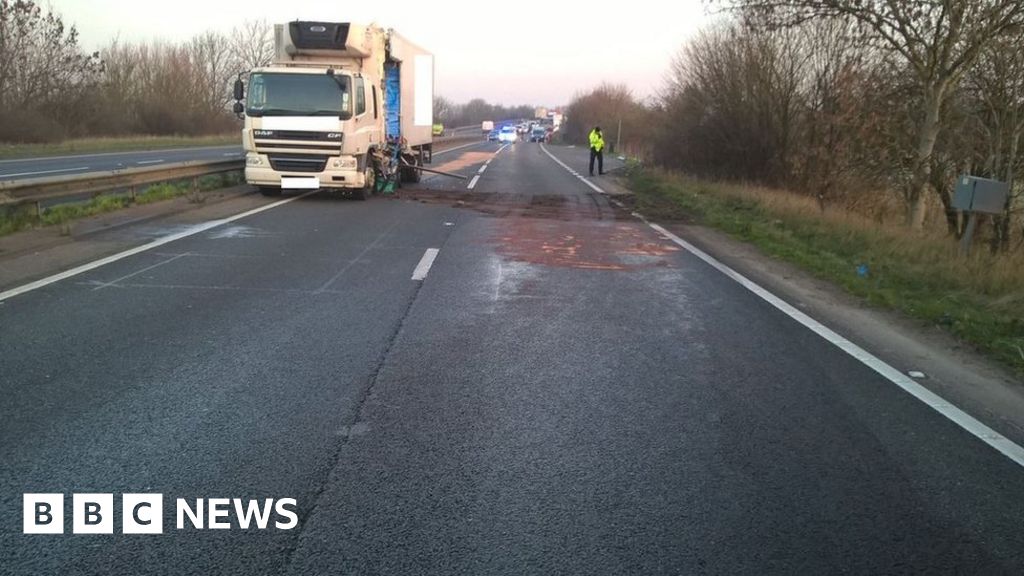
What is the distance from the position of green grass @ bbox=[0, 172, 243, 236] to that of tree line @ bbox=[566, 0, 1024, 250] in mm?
12276

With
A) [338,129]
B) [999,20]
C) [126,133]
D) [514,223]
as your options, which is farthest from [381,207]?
[126,133]

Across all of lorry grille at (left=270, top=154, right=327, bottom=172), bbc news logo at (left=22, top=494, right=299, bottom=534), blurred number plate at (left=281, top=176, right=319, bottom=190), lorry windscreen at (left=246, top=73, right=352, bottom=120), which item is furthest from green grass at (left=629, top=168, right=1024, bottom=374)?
blurred number plate at (left=281, top=176, right=319, bottom=190)

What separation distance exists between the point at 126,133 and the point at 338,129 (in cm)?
4584

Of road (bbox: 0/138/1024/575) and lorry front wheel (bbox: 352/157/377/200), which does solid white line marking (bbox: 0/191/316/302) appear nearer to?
road (bbox: 0/138/1024/575)

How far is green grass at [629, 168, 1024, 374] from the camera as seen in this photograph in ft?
24.8

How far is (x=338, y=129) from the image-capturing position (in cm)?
1611

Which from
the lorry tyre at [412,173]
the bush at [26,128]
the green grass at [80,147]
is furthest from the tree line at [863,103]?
the bush at [26,128]

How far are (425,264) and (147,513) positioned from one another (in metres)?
6.62

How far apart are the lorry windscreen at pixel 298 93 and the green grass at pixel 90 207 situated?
247 centimetres

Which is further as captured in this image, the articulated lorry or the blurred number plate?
the blurred number plate

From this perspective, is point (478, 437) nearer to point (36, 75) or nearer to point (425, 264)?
point (425, 264)

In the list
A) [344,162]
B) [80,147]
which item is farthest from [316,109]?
[80,147]

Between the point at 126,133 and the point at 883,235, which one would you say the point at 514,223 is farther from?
the point at 126,133

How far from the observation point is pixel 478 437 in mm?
4371
